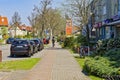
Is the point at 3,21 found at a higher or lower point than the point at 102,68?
higher

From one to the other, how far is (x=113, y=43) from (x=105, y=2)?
34.7m

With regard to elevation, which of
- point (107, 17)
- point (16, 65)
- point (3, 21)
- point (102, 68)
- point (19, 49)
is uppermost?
point (3, 21)

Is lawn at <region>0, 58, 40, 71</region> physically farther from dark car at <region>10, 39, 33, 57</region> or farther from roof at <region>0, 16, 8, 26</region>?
roof at <region>0, 16, 8, 26</region>

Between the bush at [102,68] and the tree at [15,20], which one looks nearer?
the bush at [102,68]

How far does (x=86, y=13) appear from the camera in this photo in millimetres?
44188

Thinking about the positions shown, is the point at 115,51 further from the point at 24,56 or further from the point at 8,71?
the point at 24,56

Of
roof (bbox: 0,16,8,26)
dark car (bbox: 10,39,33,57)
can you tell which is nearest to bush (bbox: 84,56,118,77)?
dark car (bbox: 10,39,33,57)

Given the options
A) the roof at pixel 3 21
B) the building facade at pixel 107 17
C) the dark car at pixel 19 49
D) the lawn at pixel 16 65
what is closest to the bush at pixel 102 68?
the lawn at pixel 16 65

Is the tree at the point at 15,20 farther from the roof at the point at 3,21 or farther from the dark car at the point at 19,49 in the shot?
the dark car at the point at 19,49

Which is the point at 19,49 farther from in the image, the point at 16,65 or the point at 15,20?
the point at 15,20

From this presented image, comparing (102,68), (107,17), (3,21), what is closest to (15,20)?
(3,21)

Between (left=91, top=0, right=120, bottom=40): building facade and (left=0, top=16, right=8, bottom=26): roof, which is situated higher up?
(left=0, top=16, right=8, bottom=26): roof

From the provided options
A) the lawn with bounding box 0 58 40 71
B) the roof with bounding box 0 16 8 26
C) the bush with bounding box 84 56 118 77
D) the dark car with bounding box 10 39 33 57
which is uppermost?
the roof with bounding box 0 16 8 26

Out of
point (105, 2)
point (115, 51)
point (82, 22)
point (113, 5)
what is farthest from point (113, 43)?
→ point (105, 2)
